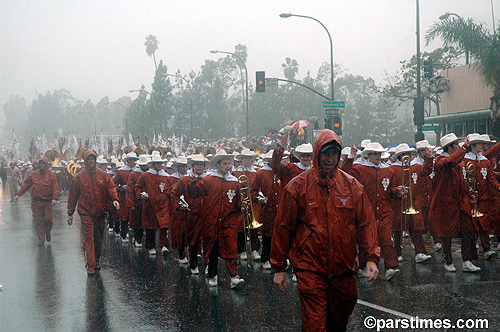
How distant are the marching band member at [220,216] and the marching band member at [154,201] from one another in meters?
3.50

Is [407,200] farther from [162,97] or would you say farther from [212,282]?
[162,97]

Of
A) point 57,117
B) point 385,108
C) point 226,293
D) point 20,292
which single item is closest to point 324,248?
point 226,293

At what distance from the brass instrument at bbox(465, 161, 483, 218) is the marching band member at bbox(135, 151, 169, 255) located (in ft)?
19.4

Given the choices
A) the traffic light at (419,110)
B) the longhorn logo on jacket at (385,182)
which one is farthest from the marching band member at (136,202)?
the traffic light at (419,110)

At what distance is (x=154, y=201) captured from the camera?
1226 centimetres

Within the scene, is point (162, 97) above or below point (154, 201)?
above

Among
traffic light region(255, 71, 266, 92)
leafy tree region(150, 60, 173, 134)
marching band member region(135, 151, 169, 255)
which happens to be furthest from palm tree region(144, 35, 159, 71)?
marching band member region(135, 151, 169, 255)

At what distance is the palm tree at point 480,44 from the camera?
2198 cm

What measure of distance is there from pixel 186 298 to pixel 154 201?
452cm

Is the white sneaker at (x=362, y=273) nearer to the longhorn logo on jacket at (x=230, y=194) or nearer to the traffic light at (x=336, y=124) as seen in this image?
the longhorn logo on jacket at (x=230, y=194)

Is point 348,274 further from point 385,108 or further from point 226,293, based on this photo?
point 385,108

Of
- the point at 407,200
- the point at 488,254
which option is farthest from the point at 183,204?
the point at 488,254

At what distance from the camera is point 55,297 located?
8320 mm

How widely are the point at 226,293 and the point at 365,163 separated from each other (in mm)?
2891
